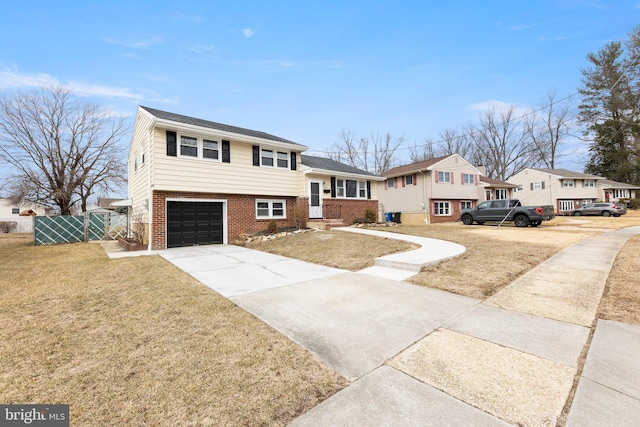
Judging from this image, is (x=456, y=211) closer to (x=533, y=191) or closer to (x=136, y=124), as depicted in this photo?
(x=533, y=191)

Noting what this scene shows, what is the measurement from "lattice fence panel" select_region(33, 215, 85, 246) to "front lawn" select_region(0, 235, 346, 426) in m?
13.8

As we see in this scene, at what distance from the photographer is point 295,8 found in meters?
11.9

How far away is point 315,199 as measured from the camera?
15.5 metres

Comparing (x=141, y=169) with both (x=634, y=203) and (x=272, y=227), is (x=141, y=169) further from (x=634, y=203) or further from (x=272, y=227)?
(x=634, y=203)

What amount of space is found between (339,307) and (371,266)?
3.06 meters

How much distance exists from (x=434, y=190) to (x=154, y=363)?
24.3 metres

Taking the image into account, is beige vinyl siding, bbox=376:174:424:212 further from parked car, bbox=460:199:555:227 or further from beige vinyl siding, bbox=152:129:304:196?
beige vinyl siding, bbox=152:129:304:196

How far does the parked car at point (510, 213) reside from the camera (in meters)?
17.0

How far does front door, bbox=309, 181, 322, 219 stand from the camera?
15.3 metres

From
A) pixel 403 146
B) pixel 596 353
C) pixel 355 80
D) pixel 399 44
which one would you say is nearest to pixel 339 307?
pixel 596 353

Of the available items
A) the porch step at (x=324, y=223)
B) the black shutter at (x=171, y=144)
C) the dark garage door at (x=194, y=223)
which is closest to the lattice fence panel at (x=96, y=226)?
the dark garage door at (x=194, y=223)

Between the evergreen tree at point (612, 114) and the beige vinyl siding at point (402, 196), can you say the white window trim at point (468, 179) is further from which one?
the evergreen tree at point (612, 114)

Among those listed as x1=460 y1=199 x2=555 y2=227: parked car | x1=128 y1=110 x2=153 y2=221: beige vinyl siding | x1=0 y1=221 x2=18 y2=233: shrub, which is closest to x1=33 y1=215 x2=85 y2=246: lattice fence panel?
→ x1=128 y1=110 x2=153 y2=221: beige vinyl siding

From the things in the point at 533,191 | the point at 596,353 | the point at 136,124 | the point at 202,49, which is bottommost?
the point at 596,353
